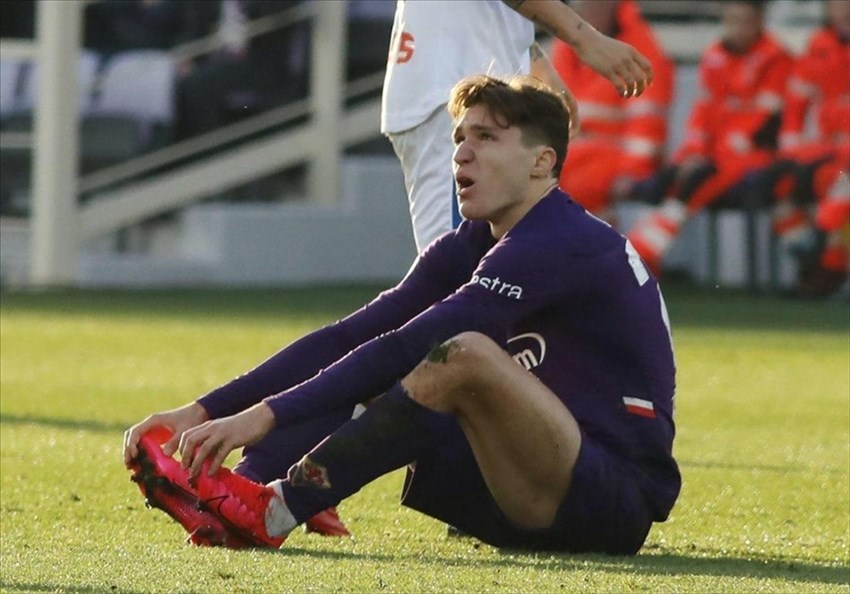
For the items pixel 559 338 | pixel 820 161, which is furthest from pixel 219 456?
pixel 820 161

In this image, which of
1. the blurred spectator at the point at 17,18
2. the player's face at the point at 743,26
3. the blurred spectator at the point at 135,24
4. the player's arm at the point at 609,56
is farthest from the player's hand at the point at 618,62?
the blurred spectator at the point at 17,18

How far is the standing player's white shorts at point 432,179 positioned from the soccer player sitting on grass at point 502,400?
2.86 feet

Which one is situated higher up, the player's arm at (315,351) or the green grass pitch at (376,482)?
the player's arm at (315,351)

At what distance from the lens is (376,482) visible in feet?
22.6

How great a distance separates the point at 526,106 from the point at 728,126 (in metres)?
10.6

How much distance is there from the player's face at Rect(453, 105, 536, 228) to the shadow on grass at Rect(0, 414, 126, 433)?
125 inches

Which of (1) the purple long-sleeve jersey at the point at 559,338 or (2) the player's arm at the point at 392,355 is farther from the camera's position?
(1) the purple long-sleeve jersey at the point at 559,338

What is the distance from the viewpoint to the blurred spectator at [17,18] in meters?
16.7

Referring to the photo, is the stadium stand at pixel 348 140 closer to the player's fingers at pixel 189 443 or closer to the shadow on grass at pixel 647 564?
the shadow on grass at pixel 647 564

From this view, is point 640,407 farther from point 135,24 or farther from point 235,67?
point 135,24

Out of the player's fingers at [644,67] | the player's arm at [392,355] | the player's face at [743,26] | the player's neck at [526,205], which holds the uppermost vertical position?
the player's fingers at [644,67]

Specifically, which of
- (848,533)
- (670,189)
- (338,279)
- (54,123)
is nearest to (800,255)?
(670,189)

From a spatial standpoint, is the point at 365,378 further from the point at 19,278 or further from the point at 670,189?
the point at 19,278

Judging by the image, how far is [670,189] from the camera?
15.3 meters
